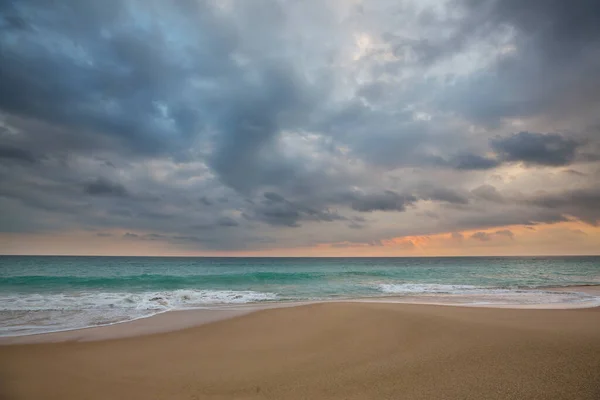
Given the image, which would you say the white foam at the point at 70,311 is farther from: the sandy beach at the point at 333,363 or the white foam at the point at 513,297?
the white foam at the point at 513,297

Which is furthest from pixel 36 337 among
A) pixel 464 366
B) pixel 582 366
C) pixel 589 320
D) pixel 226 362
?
pixel 589 320

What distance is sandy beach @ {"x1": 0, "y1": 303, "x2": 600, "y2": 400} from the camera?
4.84 m

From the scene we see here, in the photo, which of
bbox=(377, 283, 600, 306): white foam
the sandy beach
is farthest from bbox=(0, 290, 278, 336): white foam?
bbox=(377, 283, 600, 306): white foam

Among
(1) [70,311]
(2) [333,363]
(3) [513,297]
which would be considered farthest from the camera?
(3) [513,297]

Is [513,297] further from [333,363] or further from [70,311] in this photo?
[70,311]

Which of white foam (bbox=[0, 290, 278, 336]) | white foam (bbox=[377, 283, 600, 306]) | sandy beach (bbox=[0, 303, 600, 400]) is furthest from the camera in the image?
white foam (bbox=[377, 283, 600, 306])

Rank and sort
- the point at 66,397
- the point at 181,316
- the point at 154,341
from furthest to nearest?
the point at 181,316
the point at 154,341
the point at 66,397

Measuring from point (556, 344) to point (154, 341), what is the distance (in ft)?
33.7

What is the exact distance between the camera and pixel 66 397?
542 centimetres

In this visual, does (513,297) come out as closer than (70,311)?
No

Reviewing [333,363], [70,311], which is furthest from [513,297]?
[70,311]

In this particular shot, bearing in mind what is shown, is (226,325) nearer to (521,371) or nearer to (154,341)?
(154,341)

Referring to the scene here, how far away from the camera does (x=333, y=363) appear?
637cm

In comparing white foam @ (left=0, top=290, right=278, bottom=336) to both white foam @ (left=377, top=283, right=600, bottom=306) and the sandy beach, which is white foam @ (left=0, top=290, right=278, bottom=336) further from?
white foam @ (left=377, top=283, right=600, bottom=306)
